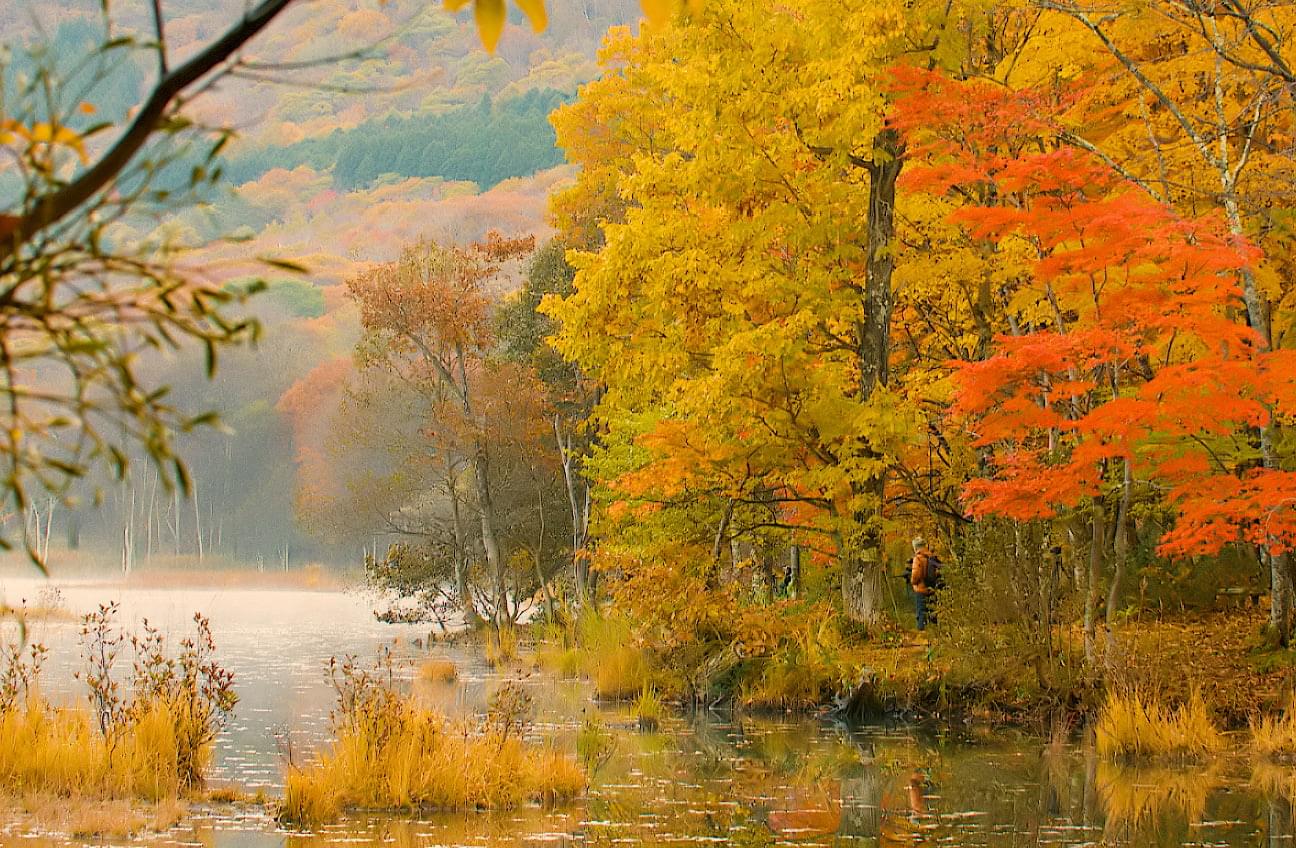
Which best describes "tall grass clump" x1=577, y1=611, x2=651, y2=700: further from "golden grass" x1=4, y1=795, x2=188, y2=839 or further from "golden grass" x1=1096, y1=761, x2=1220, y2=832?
"golden grass" x1=4, y1=795, x2=188, y2=839

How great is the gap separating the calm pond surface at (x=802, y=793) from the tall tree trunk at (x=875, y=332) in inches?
95.6

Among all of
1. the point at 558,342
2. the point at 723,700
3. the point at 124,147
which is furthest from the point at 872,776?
the point at 124,147

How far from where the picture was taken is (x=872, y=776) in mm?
10656

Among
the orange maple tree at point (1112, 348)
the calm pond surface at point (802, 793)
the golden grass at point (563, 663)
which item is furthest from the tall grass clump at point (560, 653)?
the orange maple tree at point (1112, 348)

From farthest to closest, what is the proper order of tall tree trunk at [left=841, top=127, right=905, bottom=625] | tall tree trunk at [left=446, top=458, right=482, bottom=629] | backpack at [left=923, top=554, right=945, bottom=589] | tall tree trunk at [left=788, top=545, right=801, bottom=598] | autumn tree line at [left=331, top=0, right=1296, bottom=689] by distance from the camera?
1. tall tree trunk at [left=446, top=458, right=482, bottom=629]
2. tall tree trunk at [left=788, top=545, right=801, bottom=598]
3. backpack at [left=923, top=554, right=945, bottom=589]
4. tall tree trunk at [left=841, top=127, right=905, bottom=625]
5. autumn tree line at [left=331, top=0, right=1296, bottom=689]

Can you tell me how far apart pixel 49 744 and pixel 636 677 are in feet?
28.0

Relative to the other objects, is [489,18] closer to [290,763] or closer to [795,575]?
[290,763]

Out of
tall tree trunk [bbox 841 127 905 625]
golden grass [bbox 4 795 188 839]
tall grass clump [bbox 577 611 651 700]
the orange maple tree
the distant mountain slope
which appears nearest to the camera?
golden grass [bbox 4 795 188 839]

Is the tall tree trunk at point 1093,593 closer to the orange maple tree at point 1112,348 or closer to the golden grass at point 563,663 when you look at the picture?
the orange maple tree at point 1112,348

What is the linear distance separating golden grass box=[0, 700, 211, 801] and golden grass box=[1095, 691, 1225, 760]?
6736 mm

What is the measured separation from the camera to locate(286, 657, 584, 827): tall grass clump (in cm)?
889

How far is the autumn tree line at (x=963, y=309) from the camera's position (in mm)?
12234

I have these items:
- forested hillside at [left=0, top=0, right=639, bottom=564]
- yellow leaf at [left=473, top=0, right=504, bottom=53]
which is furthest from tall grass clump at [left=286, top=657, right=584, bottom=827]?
forested hillside at [left=0, top=0, right=639, bottom=564]

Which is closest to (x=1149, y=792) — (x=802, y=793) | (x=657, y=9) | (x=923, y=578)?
(x=802, y=793)
